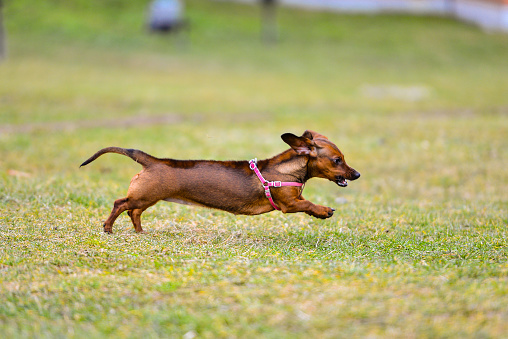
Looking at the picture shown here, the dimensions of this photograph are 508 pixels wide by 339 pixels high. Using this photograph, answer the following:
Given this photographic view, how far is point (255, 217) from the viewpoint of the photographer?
8180mm

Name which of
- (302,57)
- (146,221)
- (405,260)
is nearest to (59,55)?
(302,57)

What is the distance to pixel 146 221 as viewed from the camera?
7.64 meters

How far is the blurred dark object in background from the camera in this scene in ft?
132

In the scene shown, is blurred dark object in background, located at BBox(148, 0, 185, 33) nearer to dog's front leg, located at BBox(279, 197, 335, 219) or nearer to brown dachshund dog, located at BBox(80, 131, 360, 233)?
brown dachshund dog, located at BBox(80, 131, 360, 233)

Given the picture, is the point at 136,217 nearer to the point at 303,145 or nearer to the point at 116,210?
the point at 116,210

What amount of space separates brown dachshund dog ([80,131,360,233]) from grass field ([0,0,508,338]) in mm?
384

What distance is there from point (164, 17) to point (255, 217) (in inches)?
1348

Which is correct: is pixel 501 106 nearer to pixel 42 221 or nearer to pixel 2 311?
pixel 42 221

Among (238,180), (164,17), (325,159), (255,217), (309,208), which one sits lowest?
(255,217)

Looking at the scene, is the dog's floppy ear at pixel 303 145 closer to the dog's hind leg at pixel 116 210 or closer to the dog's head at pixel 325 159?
the dog's head at pixel 325 159

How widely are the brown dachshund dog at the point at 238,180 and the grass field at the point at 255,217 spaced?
1.26 ft

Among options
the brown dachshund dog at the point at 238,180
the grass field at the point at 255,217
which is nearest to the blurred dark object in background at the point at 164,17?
the grass field at the point at 255,217

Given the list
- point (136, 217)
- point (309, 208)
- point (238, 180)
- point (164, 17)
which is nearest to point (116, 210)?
point (136, 217)

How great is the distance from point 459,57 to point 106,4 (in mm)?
24377
